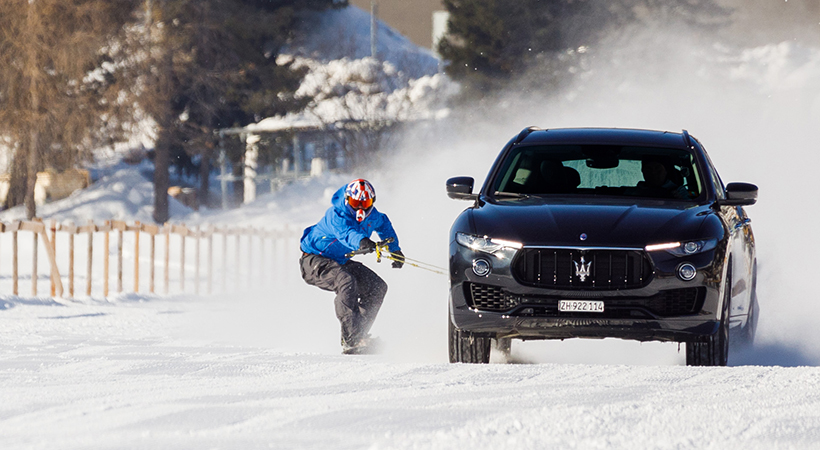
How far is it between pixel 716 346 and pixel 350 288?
124 inches

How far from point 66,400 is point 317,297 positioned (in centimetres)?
975

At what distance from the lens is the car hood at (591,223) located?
6.55m

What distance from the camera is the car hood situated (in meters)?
6.55

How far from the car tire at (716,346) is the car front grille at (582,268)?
60cm

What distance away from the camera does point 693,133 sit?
30.1 metres

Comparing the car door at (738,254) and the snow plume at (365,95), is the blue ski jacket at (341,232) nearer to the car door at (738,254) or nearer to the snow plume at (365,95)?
the car door at (738,254)

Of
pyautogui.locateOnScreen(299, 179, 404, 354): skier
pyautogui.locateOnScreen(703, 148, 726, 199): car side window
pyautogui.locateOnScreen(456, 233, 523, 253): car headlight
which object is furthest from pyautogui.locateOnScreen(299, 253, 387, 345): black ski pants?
pyautogui.locateOnScreen(703, 148, 726, 199): car side window

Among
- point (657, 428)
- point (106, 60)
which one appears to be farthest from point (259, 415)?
point (106, 60)

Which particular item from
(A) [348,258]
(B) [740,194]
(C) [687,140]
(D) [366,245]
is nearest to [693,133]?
(A) [348,258]

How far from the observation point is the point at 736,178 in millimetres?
21688

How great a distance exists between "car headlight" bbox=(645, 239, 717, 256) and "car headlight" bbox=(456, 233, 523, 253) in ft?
2.54

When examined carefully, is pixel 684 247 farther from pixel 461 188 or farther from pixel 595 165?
pixel 461 188

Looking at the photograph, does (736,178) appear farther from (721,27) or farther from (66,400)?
(721,27)

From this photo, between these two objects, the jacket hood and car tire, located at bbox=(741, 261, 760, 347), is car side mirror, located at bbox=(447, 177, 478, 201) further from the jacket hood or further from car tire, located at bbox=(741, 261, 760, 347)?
car tire, located at bbox=(741, 261, 760, 347)
